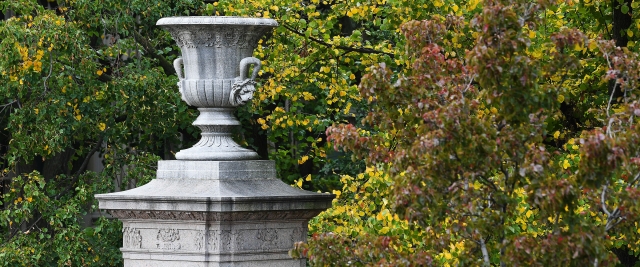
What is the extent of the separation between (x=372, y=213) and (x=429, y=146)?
5656 mm

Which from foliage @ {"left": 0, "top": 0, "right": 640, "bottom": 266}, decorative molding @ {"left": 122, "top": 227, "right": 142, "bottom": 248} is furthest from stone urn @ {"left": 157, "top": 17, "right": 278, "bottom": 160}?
foliage @ {"left": 0, "top": 0, "right": 640, "bottom": 266}

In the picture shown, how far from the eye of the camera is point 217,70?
28.2 ft

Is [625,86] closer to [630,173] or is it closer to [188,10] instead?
[630,173]

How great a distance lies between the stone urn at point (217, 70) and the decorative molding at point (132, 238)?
530 millimetres

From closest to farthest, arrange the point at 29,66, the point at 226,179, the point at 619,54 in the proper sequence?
the point at 619,54 → the point at 226,179 → the point at 29,66

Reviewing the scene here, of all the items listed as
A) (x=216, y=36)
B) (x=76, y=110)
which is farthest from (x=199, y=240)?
(x=76, y=110)

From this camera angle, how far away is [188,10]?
14414 mm

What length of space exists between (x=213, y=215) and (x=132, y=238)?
705mm

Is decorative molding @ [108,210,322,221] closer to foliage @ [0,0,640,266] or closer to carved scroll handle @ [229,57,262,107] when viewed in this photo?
foliage @ [0,0,640,266]

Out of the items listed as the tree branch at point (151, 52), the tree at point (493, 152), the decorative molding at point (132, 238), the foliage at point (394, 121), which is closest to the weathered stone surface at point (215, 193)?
the decorative molding at point (132, 238)

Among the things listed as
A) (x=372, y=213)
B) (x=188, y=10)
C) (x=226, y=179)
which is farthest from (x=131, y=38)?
(x=226, y=179)

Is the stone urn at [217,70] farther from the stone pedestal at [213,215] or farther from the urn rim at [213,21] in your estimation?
the stone pedestal at [213,215]

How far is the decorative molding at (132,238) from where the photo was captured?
865cm

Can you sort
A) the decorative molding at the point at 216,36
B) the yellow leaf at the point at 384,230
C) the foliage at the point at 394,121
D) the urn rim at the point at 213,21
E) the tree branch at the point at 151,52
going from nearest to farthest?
the foliage at the point at 394,121 < the urn rim at the point at 213,21 < the decorative molding at the point at 216,36 < the yellow leaf at the point at 384,230 < the tree branch at the point at 151,52
